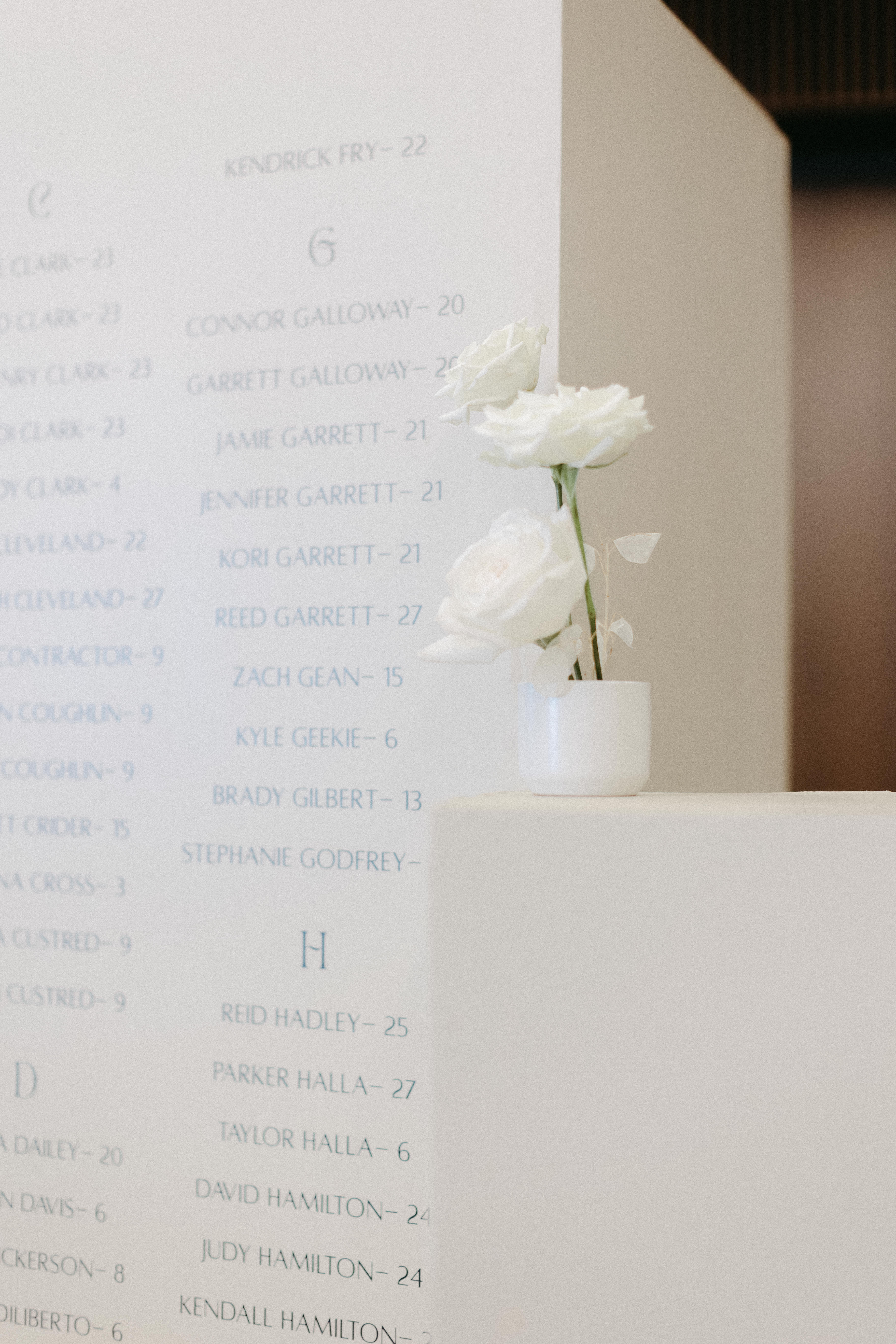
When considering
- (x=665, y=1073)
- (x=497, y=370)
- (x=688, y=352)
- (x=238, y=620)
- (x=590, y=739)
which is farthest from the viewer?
(x=688, y=352)

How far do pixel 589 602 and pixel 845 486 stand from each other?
162 centimetres

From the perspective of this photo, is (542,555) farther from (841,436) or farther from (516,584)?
(841,436)

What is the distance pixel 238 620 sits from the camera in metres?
1.55

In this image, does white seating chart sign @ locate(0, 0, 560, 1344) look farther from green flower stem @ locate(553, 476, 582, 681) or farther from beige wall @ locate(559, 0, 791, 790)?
green flower stem @ locate(553, 476, 582, 681)

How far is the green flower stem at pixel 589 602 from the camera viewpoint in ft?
3.47

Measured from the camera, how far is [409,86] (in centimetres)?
148

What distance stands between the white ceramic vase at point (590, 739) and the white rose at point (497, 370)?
0.99 feet

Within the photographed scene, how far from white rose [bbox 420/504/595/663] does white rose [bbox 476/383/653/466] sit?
55mm

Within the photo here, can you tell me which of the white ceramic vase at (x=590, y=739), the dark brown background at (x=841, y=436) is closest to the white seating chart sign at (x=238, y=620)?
the white ceramic vase at (x=590, y=739)

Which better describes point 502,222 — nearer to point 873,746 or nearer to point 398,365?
point 398,365

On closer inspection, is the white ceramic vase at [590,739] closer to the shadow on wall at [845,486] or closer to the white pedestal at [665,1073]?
the white pedestal at [665,1073]

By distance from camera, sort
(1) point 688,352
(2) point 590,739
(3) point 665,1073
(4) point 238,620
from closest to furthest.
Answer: (3) point 665,1073 < (2) point 590,739 < (4) point 238,620 < (1) point 688,352

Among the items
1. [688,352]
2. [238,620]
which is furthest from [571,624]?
[688,352]

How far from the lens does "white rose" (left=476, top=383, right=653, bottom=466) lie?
100 cm
